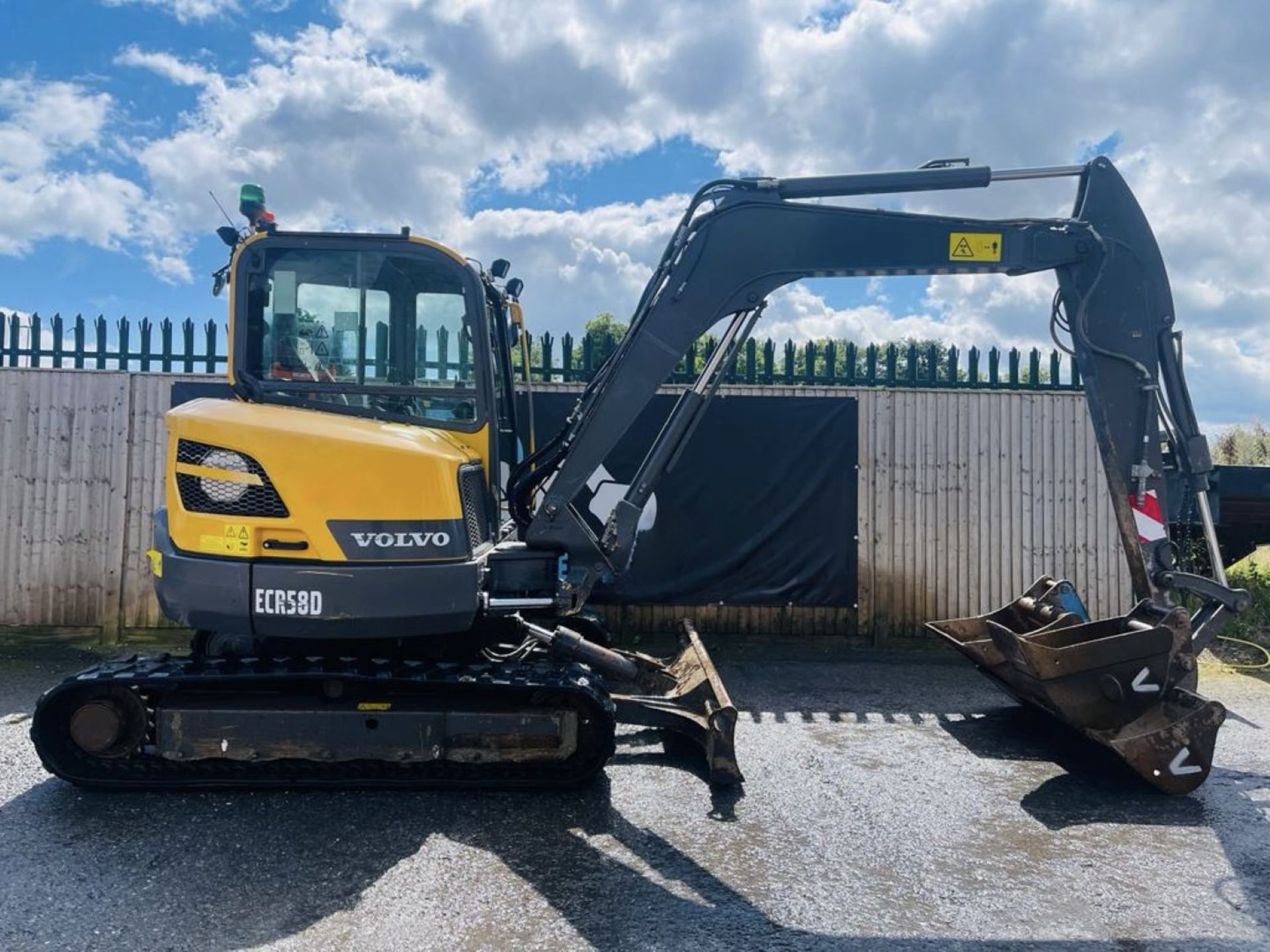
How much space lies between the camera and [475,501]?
4.66m

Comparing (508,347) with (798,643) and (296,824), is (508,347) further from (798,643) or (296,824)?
(798,643)

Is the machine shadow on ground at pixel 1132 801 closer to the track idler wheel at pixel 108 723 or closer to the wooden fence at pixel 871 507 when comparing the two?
the wooden fence at pixel 871 507

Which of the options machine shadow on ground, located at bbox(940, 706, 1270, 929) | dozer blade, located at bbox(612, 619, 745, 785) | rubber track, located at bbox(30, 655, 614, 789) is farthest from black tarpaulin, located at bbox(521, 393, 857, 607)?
rubber track, located at bbox(30, 655, 614, 789)

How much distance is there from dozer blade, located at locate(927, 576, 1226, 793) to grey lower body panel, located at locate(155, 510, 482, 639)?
10.5 ft

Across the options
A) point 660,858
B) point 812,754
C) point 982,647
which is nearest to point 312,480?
point 660,858

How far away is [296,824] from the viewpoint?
394cm

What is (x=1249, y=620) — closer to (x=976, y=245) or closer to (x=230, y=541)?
(x=976, y=245)

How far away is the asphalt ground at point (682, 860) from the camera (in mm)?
3090

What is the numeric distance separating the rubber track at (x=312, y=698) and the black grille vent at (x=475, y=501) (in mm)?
700

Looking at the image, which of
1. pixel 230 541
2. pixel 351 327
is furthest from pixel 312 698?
pixel 351 327

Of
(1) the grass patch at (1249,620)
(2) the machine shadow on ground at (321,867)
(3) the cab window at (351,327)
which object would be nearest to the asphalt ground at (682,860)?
(2) the machine shadow on ground at (321,867)

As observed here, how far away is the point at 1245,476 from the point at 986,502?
2.10 m

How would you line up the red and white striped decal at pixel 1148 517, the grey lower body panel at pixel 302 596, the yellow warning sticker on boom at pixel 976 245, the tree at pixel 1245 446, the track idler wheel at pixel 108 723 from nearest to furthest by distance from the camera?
the grey lower body panel at pixel 302 596 → the track idler wheel at pixel 108 723 → the red and white striped decal at pixel 1148 517 → the yellow warning sticker on boom at pixel 976 245 → the tree at pixel 1245 446

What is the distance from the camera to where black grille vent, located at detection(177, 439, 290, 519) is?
411 centimetres
